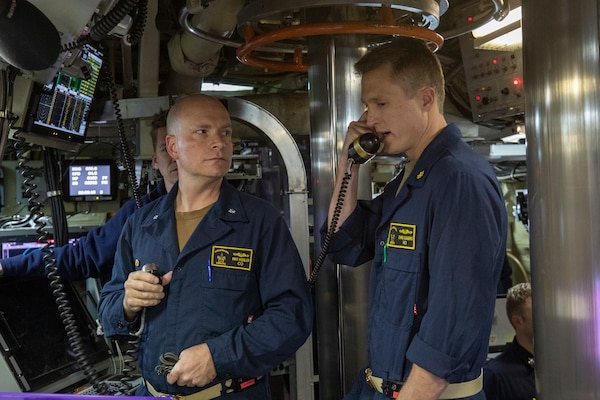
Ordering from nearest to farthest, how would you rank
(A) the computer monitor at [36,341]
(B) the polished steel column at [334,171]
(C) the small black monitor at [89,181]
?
(A) the computer monitor at [36,341]
(B) the polished steel column at [334,171]
(C) the small black monitor at [89,181]

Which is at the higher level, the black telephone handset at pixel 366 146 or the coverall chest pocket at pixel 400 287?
the black telephone handset at pixel 366 146

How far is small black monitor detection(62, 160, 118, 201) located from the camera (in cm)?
481

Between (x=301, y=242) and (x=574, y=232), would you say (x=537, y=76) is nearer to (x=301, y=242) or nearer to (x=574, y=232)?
(x=574, y=232)

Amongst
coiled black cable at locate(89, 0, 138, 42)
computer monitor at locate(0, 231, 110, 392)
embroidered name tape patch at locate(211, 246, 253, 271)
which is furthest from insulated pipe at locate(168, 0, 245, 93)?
computer monitor at locate(0, 231, 110, 392)

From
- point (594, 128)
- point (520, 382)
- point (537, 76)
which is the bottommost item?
point (520, 382)

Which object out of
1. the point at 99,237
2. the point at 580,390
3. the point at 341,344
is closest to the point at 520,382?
the point at 341,344

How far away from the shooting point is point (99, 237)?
2.61 m

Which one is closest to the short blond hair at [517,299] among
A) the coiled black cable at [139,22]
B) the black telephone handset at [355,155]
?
the black telephone handset at [355,155]

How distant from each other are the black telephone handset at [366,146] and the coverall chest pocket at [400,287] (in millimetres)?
344

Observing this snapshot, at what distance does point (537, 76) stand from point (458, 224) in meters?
0.41

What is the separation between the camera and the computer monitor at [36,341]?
2064 millimetres

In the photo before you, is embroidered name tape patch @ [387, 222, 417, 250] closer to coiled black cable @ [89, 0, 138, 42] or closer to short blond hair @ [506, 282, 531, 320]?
coiled black cable @ [89, 0, 138, 42]

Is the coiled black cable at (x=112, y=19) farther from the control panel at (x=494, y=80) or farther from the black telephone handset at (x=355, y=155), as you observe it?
the control panel at (x=494, y=80)

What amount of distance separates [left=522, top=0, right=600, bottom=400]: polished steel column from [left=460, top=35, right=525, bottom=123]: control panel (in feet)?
8.08
